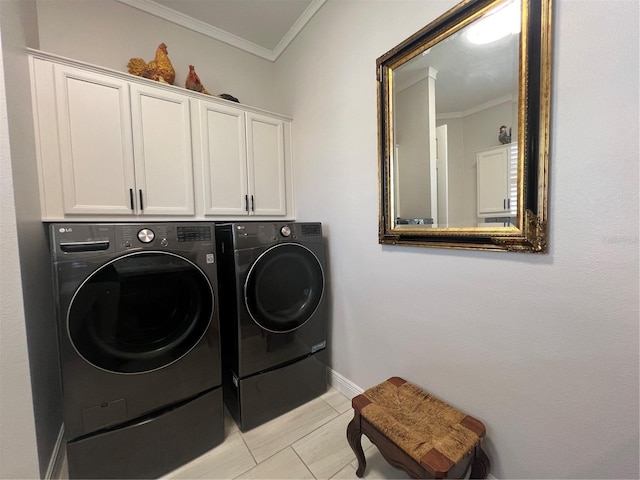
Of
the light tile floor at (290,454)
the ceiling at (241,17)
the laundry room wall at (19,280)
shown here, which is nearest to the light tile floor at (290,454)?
the light tile floor at (290,454)

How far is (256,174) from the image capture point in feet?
6.41

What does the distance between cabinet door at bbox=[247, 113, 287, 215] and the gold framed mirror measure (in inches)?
37.4

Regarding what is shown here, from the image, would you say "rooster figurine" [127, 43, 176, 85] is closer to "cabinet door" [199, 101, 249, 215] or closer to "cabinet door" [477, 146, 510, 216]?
"cabinet door" [199, 101, 249, 215]

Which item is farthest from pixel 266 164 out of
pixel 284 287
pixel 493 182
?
pixel 493 182

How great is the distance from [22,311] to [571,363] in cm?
209

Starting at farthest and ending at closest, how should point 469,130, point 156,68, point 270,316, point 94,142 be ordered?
point 156,68 → point 270,316 → point 94,142 → point 469,130

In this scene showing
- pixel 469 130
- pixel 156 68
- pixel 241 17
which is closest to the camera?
pixel 469 130

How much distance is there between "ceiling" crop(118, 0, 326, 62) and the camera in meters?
1.76

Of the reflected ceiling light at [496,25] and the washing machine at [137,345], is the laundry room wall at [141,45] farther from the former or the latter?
the reflected ceiling light at [496,25]

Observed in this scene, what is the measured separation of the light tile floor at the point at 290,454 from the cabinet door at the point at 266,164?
57.1 inches

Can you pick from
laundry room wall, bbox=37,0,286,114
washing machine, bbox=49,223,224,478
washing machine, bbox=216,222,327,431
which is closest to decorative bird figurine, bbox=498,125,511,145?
washing machine, bbox=216,222,327,431

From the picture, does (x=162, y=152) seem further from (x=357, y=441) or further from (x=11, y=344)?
(x=357, y=441)

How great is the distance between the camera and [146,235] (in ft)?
3.77

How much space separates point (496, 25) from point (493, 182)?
60 centimetres
